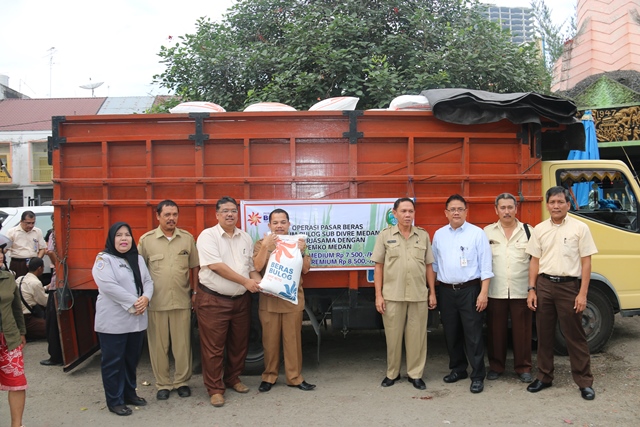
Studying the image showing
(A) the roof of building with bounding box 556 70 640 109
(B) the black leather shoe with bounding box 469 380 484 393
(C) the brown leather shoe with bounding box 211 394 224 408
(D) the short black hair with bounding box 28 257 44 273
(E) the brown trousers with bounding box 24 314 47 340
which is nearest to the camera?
(C) the brown leather shoe with bounding box 211 394 224 408

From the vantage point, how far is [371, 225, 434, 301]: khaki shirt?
4555mm

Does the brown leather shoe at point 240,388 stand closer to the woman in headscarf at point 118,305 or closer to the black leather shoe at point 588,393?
the woman in headscarf at point 118,305

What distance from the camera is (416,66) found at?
8414 millimetres

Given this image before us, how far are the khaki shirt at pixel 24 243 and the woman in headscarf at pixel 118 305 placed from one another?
382 cm

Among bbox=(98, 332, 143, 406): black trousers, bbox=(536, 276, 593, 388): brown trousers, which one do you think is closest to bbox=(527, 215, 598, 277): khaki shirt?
bbox=(536, 276, 593, 388): brown trousers

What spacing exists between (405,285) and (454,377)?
1.03m

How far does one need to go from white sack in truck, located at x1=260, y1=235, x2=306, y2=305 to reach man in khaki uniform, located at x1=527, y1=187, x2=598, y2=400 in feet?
6.75

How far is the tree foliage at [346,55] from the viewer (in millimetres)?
8172

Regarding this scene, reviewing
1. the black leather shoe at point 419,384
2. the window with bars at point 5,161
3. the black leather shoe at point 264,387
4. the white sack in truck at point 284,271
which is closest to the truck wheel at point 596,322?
the black leather shoe at point 419,384

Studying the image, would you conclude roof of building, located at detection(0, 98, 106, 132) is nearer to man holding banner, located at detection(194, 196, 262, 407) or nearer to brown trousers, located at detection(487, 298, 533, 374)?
man holding banner, located at detection(194, 196, 262, 407)

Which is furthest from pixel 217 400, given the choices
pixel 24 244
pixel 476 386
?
pixel 24 244

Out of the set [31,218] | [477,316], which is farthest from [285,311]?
[31,218]

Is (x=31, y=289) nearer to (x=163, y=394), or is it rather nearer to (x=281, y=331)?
(x=163, y=394)

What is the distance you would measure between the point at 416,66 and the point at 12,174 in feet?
73.0
